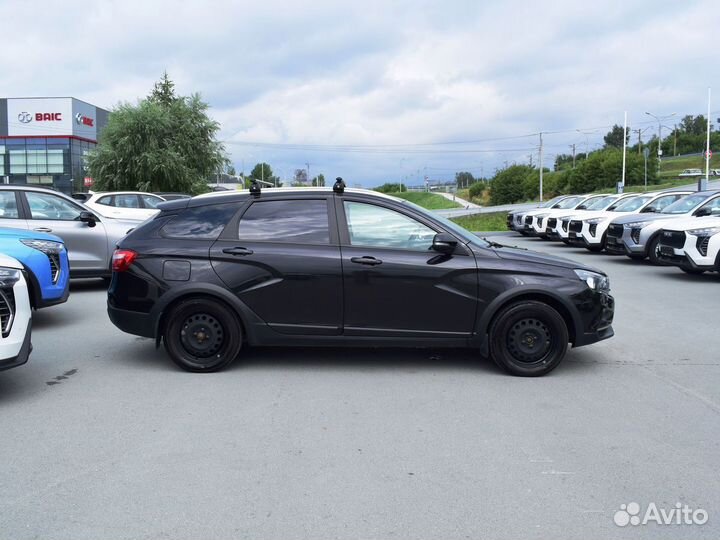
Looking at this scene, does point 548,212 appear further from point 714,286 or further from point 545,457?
point 545,457

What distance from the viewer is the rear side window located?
657 centimetres

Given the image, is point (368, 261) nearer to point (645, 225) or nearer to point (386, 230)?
point (386, 230)

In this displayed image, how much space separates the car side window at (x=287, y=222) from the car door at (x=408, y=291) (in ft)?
1.16

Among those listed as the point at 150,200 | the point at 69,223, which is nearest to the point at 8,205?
the point at 69,223

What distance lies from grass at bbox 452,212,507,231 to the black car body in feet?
84.1

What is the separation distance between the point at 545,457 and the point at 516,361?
1.96 meters

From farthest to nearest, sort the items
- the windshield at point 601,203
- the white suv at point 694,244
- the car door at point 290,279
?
the windshield at point 601,203, the white suv at point 694,244, the car door at point 290,279

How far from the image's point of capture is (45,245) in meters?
8.47

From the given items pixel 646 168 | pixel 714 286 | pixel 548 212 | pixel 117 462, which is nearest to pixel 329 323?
pixel 117 462

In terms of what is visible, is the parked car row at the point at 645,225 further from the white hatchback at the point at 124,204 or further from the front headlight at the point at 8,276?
the front headlight at the point at 8,276

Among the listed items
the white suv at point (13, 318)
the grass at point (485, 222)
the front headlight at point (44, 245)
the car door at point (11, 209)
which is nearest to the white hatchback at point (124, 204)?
the car door at point (11, 209)

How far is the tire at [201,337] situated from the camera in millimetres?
6344

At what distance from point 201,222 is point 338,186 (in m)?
1.38

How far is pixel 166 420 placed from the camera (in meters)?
5.08
